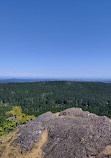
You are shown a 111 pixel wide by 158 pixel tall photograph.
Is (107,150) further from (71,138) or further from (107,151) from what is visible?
(71,138)

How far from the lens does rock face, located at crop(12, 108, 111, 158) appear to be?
111 feet

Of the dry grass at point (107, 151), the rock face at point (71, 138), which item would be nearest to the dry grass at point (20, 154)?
the rock face at point (71, 138)

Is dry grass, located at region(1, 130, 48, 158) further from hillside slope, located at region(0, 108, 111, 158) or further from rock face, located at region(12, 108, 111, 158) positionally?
rock face, located at region(12, 108, 111, 158)

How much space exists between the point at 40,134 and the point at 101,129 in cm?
2438

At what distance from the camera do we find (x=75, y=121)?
4794 centimetres

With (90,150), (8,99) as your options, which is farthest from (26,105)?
(90,150)

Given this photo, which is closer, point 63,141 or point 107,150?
point 107,150

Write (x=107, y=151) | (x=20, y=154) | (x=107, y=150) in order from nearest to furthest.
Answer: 1. (x=107, y=151)
2. (x=107, y=150)
3. (x=20, y=154)

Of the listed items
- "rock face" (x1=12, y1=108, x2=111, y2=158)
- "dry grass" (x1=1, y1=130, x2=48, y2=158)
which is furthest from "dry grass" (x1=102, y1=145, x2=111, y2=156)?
"dry grass" (x1=1, y1=130, x2=48, y2=158)

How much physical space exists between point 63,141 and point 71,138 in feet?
10.2

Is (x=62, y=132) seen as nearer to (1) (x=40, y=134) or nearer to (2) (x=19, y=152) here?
(1) (x=40, y=134)

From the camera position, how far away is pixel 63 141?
3772 cm

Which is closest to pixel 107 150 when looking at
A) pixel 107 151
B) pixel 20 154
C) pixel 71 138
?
pixel 107 151

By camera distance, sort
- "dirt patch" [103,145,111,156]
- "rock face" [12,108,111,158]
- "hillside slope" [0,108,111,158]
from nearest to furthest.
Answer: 1. "dirt patch" [103,145,111,156]
2. "rock face" [12,108,111,158]
3. "hillside slope" [0,108,111,158]
